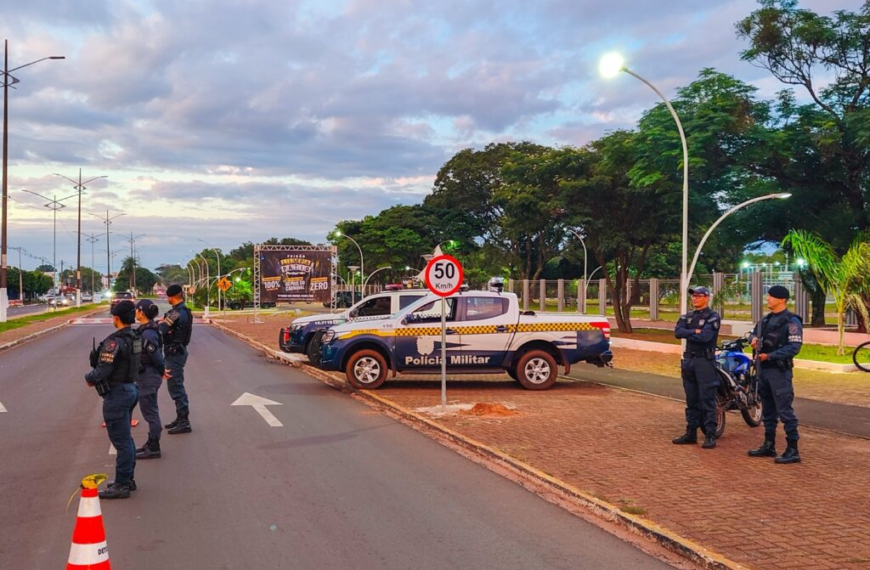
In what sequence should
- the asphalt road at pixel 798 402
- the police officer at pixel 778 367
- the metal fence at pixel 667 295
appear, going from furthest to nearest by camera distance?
the metal fence at pixel 667 295, the asphalt road at pixel 798 402, the police officer at pixel 778 367

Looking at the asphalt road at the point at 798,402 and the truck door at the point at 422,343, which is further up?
the truck door at the point at 422,343

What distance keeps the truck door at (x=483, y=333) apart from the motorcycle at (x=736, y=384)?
4.61m

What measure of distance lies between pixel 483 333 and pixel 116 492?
27.7ft

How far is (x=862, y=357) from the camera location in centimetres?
1925

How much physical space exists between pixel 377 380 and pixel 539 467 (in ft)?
21.9

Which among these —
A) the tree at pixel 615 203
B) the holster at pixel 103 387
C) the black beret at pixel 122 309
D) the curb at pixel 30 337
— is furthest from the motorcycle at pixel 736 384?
the curb at pixel 30 337

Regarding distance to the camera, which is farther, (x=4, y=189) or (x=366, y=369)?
(x=4, y=189)

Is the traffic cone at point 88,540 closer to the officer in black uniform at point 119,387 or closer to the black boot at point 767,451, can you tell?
the officer in black uniform at point 119,387

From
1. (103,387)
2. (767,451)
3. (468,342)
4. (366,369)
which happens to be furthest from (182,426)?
(767,451)

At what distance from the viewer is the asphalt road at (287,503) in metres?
5.18

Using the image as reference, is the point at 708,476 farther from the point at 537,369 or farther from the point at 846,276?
the point at 846,276

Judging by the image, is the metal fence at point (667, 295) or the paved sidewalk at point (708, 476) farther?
the metal fence at point (667, 295)

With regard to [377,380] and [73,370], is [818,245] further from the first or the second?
[73,370]

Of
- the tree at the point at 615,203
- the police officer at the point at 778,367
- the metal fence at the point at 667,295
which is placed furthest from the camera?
the metal fence at the point at 667,295
